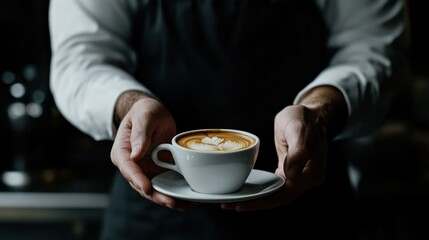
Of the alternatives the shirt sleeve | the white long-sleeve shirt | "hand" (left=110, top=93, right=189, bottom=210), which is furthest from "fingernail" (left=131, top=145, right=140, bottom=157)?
the shirt sleeve

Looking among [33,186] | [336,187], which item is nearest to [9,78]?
[33,186]

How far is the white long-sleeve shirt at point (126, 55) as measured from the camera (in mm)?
1188

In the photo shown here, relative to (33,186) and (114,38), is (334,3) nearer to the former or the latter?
(114,38)

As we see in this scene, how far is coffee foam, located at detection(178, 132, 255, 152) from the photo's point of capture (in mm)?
943

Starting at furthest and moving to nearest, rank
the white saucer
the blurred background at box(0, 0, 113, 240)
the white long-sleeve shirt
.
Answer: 1. the blurred background at box(0, 0, 113, 240)
2. the white long-sleeve shirt
3. the white saucer

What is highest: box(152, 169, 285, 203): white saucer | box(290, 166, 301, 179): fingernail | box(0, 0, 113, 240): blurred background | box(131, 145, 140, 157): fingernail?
box(131, 145, 140, 157): fingernail

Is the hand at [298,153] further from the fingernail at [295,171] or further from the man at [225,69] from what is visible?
the man at [225,69]

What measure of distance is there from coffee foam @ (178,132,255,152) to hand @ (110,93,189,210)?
52 mm

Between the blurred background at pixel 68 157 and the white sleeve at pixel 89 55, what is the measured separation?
2.19 ft

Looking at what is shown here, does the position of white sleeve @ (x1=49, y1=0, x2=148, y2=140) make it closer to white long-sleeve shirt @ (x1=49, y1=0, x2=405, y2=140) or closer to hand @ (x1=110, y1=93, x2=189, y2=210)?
white long-sleeve shirt @ (x1=49, y1=0, x2=405, y2=140)

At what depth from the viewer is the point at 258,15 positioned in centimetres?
129

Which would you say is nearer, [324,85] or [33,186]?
[324,85]

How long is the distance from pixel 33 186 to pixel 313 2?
1.03 metres

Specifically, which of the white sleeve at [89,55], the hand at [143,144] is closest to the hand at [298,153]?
the hand at [143,144]
